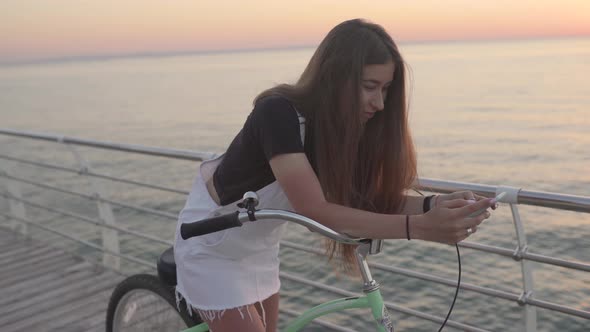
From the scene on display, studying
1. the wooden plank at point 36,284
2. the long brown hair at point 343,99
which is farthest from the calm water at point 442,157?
the wooden plank at point 36,284

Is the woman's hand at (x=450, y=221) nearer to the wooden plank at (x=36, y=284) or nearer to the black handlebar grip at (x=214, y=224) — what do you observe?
the black handlebar grip at (x=214, y=224)

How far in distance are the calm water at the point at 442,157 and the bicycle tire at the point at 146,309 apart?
0.84 metres

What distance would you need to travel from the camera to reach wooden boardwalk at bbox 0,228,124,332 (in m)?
3.71

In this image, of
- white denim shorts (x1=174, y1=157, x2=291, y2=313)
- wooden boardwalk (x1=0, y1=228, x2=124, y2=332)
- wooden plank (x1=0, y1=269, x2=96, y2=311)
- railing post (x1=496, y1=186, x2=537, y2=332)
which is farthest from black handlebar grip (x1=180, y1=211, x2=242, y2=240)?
wooden plank (x1=0, y1=269, x2=96, y2=311)

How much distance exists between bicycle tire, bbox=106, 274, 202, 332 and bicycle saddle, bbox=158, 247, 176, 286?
0.30ft

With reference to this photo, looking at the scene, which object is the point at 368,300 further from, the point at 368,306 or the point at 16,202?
the point at 16,202

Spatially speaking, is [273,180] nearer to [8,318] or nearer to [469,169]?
[8,318]

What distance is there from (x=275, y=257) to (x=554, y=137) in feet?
90.2

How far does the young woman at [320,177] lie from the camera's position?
1481 millimetres

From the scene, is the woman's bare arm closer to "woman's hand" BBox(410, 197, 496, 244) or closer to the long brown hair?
"woman's hand" BBox(410, 197, 496, 244)

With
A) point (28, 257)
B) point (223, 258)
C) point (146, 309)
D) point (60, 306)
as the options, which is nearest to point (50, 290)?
point (60, 306)

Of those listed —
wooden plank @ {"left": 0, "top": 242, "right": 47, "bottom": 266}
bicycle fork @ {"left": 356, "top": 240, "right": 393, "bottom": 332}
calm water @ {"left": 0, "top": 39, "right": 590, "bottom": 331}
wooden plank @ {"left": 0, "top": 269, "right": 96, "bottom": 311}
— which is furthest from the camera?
calm water @ {"left": 0, "top": 39, "right": 590, "bottom": 331}

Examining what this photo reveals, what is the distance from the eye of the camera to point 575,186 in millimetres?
19094

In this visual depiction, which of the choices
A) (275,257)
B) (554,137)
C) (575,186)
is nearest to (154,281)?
(275,257)
